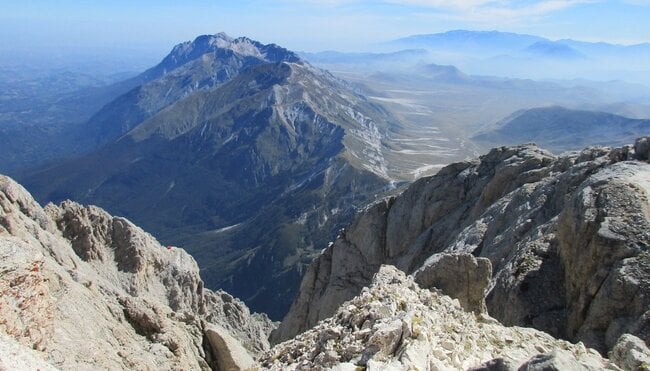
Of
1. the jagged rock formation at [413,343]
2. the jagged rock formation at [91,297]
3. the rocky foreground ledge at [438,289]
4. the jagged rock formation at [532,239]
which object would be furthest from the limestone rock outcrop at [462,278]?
the jagged rock formation at [91,297]

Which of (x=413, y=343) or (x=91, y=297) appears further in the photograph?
(x=91, y=297)

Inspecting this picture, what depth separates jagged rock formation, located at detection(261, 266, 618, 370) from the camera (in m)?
16.4

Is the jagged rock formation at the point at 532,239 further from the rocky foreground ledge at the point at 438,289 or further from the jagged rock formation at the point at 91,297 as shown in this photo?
the jagged rock formation at the point at 91,297

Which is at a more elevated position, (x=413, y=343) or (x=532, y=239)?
(x=413, y=343)

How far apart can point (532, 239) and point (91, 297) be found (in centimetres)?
2833

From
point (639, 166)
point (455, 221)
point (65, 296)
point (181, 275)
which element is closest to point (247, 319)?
point (181, 275)

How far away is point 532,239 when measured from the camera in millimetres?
35000

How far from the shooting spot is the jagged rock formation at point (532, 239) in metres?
25.9

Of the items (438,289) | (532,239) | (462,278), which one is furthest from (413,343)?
(532,239)

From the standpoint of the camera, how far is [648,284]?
24.2 metres

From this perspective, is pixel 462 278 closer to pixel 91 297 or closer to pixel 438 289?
pixel 438 289

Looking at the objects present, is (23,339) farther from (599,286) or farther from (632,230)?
(632,230)

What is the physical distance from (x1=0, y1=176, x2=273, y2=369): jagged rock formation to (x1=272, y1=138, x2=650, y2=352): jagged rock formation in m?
16.8

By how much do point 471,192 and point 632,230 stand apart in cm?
3024
